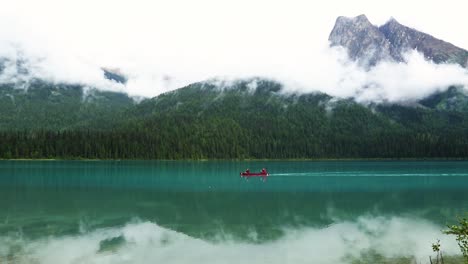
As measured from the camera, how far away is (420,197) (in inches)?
2825

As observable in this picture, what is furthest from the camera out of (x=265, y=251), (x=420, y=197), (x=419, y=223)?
(x=420, y=197)

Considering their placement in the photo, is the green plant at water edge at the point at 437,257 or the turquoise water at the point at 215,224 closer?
the green plant at water edge at the point at 437,257

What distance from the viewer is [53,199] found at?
63.0 metres

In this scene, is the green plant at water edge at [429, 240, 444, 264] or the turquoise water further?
the turquoise water

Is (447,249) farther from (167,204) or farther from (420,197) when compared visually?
(420,197)

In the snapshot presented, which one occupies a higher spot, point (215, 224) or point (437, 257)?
point (437, 257)

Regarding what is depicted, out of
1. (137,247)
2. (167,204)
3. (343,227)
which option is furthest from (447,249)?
(167,204)

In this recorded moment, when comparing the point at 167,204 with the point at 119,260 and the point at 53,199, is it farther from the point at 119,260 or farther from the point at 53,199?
the point at 119,260

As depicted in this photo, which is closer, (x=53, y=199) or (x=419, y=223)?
(x=419, y=223)

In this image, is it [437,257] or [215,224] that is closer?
[437,257]

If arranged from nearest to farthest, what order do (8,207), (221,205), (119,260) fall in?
(119,260)
(8,207)
(221,205)

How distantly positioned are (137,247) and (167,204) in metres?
26.1

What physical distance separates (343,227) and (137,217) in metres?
21.2

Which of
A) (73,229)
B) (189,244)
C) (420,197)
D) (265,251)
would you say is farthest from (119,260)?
(420,197)
